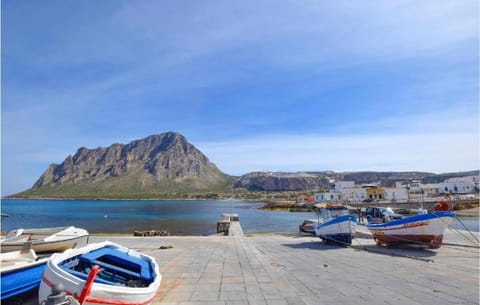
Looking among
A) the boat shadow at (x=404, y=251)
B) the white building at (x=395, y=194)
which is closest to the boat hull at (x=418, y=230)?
the boat shadow at (x=404, y=251)

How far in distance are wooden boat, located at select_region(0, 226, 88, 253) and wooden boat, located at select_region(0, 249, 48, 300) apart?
150 inches

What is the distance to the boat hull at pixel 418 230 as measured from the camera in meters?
12.9

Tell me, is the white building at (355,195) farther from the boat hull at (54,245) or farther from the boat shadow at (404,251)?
the boat hull at (54,245)

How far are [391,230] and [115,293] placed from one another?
1373 centimetres

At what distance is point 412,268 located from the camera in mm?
9711

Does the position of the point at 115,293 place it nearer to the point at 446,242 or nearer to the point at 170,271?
the point at 170,271

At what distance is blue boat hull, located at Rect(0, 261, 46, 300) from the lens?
20.4 feet

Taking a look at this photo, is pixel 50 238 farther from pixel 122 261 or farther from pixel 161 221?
pixel 161 221

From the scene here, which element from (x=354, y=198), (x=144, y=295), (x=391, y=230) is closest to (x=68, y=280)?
(x=144, y=295)

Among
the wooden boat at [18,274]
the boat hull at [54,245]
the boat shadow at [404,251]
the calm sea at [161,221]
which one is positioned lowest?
the calm sea at [161,221]

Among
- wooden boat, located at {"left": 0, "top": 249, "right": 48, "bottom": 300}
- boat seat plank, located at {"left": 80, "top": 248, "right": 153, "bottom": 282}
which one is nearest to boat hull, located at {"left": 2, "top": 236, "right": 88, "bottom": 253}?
wooden boat, located at {"left": 0, "top": 249, "right": 48, "bottom": 300}

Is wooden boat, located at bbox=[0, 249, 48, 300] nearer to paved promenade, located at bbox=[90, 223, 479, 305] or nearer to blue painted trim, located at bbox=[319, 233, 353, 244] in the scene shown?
paved promenade, located at bbox=[90, 223, 479, 305]

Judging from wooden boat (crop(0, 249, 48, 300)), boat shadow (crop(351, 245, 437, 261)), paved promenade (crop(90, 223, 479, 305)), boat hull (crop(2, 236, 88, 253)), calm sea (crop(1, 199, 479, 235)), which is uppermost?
wooden boat (crop(0, 249, 48, 300))

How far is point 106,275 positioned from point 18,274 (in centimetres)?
206
